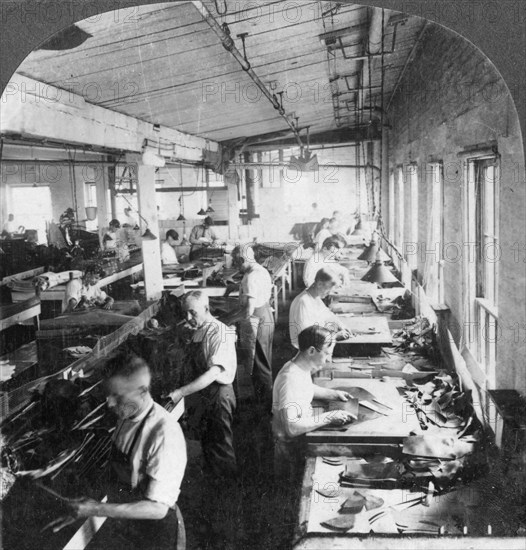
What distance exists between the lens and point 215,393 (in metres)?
3.71

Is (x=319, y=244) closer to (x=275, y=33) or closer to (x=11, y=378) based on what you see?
(x=275, y=33)

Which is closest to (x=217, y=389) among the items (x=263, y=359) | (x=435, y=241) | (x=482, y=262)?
(x=263, y=359)

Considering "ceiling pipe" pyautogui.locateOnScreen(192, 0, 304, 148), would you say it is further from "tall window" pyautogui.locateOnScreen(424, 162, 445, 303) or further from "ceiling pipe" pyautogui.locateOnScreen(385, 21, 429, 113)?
"tall window" pyautogui.locateOnScreen(424, 162, 445, 303)

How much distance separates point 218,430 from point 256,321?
1.10 metres

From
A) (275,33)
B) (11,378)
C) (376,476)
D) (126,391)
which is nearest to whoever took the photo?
(126,391)

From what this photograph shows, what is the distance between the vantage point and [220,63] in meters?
4.18

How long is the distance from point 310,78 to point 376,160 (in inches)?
61.1

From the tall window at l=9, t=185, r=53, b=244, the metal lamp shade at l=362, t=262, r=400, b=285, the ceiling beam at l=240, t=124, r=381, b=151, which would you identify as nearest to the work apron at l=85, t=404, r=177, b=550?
the metal lamp shade at l=362, t=262, r=400, b=285

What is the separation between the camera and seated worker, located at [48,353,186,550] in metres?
3.06

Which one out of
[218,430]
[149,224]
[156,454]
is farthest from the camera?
[149,224]

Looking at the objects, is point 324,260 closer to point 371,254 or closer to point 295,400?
point 295,400

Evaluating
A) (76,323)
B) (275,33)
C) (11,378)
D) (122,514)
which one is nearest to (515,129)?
(275,33)

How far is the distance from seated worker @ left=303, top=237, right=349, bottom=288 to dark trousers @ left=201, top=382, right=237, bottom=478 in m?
0.98

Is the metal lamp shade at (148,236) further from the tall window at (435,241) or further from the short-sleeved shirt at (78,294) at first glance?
the tall window at (435,241)
